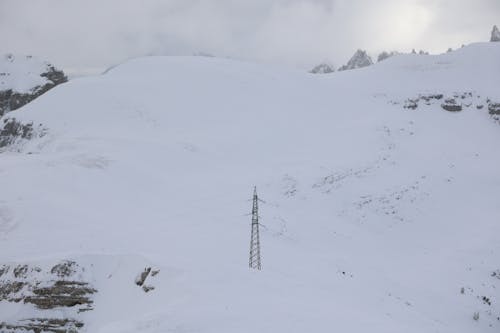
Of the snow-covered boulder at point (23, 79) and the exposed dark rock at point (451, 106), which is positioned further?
the snow-covered boulder at point (23, 79)

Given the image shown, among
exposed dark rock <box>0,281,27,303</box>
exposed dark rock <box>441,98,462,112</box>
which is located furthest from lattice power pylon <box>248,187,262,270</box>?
exposed dark rock <box>441,98,462,112</box>

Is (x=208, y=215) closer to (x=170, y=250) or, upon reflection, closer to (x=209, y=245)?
(x=209, y=245)

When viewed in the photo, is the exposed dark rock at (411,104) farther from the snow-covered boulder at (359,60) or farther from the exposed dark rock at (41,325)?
the snow-covered boulder at (359,60)

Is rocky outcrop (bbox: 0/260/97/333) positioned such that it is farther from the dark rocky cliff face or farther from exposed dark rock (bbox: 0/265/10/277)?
the dark rocky cliff face

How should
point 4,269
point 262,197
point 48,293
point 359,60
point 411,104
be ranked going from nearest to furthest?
point 48,293 → point 4,269 → point 262,197 → point 411,104 → point 359,60

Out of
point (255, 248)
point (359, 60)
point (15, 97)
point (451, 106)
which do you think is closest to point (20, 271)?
point (255, 248)

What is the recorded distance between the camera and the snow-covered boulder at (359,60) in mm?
126906

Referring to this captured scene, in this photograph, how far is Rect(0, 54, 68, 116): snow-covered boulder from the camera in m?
75.3

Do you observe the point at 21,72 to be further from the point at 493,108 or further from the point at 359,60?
the point at 359,60

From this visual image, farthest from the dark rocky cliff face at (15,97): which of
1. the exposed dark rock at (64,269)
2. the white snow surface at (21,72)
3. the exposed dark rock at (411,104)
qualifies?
the exposed dark rock at (64,269)

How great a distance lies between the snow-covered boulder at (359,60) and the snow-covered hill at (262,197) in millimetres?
57596

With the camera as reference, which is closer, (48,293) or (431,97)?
(48,293)

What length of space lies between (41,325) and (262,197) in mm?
20606

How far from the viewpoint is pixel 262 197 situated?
36281 mm
